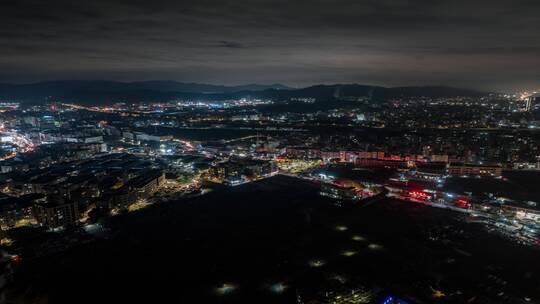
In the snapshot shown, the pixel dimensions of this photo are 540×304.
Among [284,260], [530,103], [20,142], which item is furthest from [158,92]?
[284,260]

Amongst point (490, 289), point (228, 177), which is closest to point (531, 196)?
point (490, 289)

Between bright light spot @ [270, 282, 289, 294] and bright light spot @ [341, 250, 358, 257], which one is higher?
bright light spot @ [341, 250, 358, 257]

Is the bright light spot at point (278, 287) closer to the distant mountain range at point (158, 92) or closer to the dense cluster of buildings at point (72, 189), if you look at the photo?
the dense cluster of buildings at point (72, 189)

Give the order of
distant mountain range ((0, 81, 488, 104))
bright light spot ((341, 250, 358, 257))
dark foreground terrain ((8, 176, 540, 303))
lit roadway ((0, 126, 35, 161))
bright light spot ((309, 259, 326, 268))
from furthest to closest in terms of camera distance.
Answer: distant mountain range ((0, 81, 488, 104)) → lit roadway ((0, 126, 35, 161)) → bright light spot ((341, 250, 358, 257)) → bright light spot ((309, 259, 326, 268)) → dark foreground terrain ((8, 176, 540, 303))

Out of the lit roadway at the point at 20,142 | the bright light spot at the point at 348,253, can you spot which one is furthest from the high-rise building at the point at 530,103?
the lit roadway at the point at 20,142

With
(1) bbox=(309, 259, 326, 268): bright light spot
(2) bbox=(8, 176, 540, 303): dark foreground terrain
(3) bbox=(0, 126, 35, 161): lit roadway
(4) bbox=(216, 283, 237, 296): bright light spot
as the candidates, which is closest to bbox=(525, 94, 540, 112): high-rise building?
(2) bbox=(8, 176, 540, 303): dark foreground terrain

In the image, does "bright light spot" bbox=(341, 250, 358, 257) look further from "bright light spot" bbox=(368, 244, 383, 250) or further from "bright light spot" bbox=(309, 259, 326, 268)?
"bright light spot" bbox=(309, 259, 326, 268)
